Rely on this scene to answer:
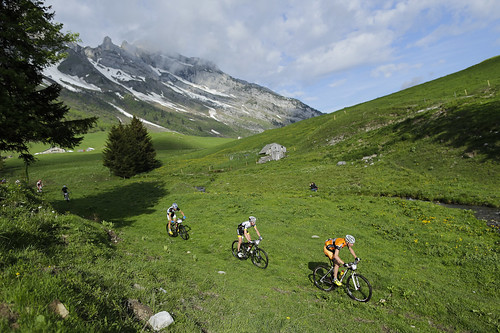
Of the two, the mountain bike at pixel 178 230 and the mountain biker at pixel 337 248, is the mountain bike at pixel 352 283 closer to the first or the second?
the mountain biker at pixel 337 248

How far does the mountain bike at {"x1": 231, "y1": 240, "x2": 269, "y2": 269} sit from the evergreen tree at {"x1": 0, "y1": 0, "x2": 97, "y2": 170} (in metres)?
14.8

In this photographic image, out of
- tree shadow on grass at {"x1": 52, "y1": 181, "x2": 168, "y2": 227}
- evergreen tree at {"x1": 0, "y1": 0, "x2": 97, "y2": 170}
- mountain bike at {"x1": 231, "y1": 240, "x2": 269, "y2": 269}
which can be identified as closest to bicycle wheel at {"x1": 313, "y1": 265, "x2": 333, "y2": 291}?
mountain bike at {"x1": 231, "y1": 240, "x2": 269, "y2": 269}

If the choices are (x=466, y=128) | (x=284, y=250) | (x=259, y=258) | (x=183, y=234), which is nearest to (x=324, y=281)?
(x=259, y=258)

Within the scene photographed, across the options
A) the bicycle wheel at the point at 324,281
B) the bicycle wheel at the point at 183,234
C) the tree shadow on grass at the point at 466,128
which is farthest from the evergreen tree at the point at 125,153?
the tree shadow on grass at the point at 466,128

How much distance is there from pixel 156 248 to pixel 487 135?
4333cm

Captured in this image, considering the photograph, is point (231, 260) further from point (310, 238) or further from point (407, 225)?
point (407, 225)

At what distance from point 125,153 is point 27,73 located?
5068cm

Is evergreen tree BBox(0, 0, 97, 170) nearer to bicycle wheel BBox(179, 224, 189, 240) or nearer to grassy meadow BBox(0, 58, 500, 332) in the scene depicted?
grassy meadow BBox(0, 58, 500, 332)

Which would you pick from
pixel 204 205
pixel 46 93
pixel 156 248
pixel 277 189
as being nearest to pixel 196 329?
pixel 156 248

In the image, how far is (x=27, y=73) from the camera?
15.4 meters

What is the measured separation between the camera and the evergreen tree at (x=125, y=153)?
61250 millimetres

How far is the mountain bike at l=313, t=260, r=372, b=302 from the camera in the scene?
1152 centimetres

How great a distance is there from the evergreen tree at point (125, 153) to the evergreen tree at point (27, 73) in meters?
47.0

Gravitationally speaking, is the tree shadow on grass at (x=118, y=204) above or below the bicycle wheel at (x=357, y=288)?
above
